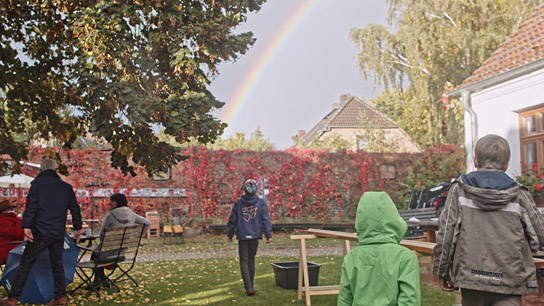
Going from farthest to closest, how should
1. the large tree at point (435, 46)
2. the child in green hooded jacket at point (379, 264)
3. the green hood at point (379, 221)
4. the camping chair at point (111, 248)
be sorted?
1. the large tree at point (435, 46)
2. the camping chair at point (111, 248)
3. the green hood at point (379, 221)
4. the child in green hooded jacket at point (379, 264)

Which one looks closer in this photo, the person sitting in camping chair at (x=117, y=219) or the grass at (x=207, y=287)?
the grass at (x=207, y=287)

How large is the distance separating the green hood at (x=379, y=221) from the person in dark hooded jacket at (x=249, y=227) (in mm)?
4538

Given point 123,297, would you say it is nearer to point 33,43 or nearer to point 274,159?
point 33,43

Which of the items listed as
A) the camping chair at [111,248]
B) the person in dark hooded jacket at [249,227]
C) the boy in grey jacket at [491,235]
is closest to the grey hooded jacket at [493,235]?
the boy in grey jacket at [491,235]

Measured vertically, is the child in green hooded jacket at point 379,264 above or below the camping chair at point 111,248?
above

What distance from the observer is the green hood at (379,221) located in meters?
2.91

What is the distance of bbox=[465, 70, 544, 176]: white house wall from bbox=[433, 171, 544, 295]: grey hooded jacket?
866 cm

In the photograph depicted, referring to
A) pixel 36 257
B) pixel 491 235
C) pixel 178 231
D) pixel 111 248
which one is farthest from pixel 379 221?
pixel 178 231

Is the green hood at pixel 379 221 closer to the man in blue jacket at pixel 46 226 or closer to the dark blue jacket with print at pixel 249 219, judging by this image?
the dark blue jacket with print at pixel 249 219

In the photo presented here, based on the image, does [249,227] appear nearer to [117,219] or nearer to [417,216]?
[117,219]

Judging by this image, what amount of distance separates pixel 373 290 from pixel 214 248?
40.6ft

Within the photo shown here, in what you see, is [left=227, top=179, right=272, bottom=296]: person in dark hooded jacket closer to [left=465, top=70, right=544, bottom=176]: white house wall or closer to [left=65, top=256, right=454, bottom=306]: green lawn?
[left=65, top=256, right=454, bottom=306]: green lawn

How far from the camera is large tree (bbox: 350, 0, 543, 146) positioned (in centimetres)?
2070

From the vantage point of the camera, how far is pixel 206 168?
19.4 metres
